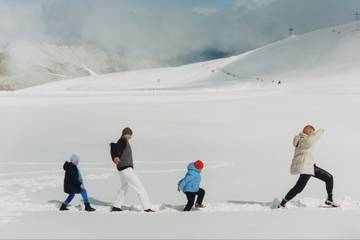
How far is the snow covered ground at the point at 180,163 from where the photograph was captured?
8891 millimetres

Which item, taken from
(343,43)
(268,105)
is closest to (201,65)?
(343,43)

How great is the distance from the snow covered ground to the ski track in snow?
3 cm

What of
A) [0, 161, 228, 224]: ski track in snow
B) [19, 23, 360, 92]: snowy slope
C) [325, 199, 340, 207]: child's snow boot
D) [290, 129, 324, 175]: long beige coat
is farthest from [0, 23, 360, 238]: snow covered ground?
[19, 23, 360, 92]: snowy slope

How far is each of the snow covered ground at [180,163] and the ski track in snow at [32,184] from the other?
0.03 meters

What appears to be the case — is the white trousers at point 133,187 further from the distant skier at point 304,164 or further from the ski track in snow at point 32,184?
the distant skier at point 304,164

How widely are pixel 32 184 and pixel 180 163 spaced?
4.87 m

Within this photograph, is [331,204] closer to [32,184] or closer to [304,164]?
[304,164]

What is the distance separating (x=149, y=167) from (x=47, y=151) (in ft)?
17.3

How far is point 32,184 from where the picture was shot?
1458cm

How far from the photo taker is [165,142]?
72.8 ft

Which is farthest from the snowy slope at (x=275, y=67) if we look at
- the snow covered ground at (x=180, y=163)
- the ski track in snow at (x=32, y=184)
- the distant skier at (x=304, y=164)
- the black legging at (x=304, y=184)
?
the distant skier at (x=304, y=164)

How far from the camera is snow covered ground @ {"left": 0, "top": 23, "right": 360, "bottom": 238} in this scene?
8.89m

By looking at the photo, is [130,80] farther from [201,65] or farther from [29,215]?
[29,215]

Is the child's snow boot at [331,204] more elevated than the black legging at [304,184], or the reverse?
the black legging at [304,184]
